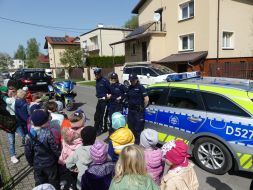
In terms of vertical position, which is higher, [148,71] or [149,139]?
[148,71]

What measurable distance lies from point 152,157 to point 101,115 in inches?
172

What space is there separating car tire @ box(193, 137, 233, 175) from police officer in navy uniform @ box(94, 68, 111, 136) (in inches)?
123

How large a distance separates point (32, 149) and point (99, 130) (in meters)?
4.06

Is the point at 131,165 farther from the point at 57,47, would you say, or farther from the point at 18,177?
the point at 57,47

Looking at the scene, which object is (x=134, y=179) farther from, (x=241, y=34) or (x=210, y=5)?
(x=241, y=34)

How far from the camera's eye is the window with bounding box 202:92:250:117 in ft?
13.7

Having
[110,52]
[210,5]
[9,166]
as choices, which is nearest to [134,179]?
[9,166]

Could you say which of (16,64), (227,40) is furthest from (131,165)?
(16,64)

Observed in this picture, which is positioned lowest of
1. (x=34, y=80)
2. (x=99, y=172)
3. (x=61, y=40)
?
(x=99, y=172)

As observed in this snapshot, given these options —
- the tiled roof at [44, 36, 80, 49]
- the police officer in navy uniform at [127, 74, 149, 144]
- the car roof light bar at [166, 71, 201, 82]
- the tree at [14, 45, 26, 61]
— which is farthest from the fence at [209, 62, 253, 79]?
the tree at [14, 45, 26, 61]

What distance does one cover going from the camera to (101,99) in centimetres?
704

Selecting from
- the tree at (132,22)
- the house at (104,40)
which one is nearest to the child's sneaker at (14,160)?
the house at (104,40)

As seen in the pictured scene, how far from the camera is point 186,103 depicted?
4.96m

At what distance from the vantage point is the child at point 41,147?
3.43m
